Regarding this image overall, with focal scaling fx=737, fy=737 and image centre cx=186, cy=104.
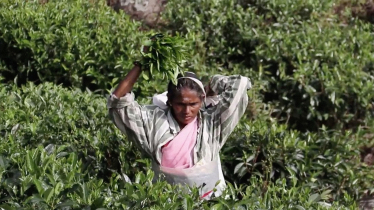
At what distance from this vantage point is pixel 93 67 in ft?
19.7

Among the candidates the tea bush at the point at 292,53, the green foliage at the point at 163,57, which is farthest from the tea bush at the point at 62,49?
the green foliage at the point at 163,57

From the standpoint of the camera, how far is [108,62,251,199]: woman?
3.78 metres

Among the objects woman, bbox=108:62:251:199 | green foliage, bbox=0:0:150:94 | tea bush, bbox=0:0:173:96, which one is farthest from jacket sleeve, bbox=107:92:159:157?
green foliage, bbox=0:0:150:94

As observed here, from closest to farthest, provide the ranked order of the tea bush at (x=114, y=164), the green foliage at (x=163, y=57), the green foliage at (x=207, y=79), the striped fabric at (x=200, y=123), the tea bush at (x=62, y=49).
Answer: the tea bush at (x=114, y=164) < the green foliage at (x=207, y=79) < the green foliage at (x=163, y=57) < the striped fabric at (x=200, y=123) < the tea bush at (x=62, y=49)

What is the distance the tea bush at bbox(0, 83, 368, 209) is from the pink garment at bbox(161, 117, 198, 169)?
0.36 feet

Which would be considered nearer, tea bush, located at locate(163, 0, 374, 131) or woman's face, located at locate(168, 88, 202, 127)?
woman's face, located at locate(168, 88, 202, 127)

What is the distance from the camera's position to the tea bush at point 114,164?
3408mm

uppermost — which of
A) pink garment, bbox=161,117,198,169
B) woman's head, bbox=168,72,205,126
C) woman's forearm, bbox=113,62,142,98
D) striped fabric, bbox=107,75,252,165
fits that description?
woman's forearm, bbox=113,62,142,98

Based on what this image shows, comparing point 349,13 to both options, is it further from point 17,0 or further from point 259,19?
point 17,0

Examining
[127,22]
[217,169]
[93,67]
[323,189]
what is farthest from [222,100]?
[127,22]

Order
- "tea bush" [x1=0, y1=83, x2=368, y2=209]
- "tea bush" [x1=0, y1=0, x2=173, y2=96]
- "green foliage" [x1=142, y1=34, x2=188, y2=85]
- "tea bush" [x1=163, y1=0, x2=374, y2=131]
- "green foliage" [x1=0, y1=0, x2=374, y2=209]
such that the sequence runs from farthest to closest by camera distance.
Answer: "tea bush" [x1=163, y1=0, x2=374, y2=131] < "tea bush" [x1=0, y1=0, x2=173, y2=96] < "green foliage" [x1=142, y1=34, x2=188, y2=85] < "green foliage" [x1=0, y1=0, x2=374, y2=209] < "tea bush" [x1=0, y1=83, x2=368, y2=209]

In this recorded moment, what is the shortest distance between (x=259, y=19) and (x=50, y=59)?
2075mm

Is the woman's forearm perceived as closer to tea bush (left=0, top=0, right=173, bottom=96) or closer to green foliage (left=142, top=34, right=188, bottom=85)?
green foliage (left=142, top=34, right=188, bottom=85)

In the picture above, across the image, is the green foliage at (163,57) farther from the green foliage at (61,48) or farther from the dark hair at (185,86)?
the green foliage at (61,48)
